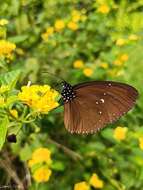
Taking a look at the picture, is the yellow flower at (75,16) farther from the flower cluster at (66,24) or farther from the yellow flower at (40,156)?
the yellow flower at (40,156)

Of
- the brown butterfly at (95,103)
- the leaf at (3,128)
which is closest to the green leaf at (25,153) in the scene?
the brown butterfly at (95,103)

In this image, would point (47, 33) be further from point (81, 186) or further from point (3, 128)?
point (3, 128)

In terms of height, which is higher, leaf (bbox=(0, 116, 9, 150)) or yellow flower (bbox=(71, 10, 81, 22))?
yellow flower (bbox=(71, 10, 81, 22))

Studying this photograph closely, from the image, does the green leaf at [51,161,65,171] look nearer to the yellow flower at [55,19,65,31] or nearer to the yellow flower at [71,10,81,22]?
the yellow flower at [55,19,65,31]

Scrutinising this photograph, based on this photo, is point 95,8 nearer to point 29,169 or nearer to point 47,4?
point 47,4

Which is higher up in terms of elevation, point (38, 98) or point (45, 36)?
point (45, 36)

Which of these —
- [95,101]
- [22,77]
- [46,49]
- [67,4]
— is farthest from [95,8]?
[95,101]

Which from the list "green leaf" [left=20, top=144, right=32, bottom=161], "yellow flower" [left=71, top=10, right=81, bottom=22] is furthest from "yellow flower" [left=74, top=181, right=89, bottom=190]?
"yellow flower" [left=71, top=10, right=81, bottom=22]

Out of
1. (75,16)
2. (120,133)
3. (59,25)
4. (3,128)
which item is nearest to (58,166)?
(120,133)
